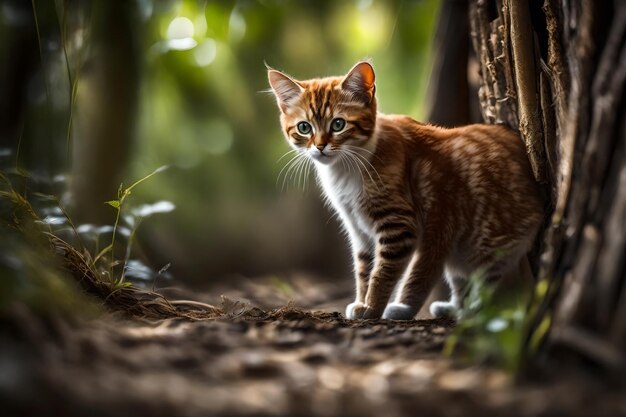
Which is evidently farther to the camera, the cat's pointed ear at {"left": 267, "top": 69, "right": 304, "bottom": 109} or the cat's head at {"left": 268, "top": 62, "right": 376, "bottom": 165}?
the cat's pointed ear at {"left": 267, "top": 69, "right": 304, "bottom": 109}

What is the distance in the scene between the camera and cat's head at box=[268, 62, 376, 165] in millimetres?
2816

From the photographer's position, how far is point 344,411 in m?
1.30

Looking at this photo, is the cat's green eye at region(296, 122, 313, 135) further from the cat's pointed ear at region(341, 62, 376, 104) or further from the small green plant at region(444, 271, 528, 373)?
the small green plant at region(444, 271, 528, 373)

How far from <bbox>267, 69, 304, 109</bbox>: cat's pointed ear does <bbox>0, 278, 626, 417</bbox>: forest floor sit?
56.8 inches

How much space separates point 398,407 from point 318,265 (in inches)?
154

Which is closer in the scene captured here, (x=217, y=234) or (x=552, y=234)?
(x=552, y=234)

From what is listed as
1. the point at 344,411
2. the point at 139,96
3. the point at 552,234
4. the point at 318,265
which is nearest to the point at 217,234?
the point at 318,265

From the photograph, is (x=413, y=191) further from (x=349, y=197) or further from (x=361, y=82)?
(x=361, y=82)

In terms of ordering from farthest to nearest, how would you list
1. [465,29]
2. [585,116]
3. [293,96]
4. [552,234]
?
1. [465,29]
2. [293,96]
3. [552,234]
4. [585,116]

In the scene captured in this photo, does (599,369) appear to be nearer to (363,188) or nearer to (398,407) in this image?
(398,407)

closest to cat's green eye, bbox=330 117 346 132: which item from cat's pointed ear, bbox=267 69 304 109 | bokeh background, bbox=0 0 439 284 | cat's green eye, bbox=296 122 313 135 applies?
cat's green eye, bbox=296 122 313 135

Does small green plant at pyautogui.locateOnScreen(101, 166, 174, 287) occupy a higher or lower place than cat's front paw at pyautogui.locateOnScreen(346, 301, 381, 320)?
higher

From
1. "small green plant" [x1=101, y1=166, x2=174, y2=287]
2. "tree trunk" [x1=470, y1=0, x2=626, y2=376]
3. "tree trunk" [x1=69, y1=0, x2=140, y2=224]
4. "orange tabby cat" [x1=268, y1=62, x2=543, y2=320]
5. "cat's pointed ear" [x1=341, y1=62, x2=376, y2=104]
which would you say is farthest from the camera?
"tree trunk" [x1=69, y1=0, x2=140, y2=224]

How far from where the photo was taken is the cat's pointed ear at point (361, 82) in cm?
279
